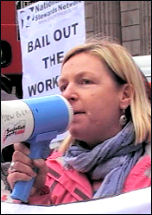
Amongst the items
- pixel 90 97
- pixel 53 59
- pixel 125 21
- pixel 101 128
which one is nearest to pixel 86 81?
pixel 90 97

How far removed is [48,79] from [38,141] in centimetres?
319

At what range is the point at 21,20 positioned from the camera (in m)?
4.66

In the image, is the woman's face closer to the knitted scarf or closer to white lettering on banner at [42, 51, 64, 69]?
the knitted scarf

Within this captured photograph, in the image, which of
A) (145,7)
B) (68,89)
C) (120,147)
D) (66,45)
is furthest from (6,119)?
(145,7)

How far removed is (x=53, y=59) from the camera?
13.9 ft

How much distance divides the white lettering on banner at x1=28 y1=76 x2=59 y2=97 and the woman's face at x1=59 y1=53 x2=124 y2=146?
2.69 metres

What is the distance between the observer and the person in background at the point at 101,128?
1.30 metres

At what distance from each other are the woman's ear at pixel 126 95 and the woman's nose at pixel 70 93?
167 mm

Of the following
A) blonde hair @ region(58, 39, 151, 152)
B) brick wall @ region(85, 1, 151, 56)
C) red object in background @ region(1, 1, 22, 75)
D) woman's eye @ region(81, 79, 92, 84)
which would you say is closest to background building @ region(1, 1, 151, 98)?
brick wall @ region(85, 1, 151, 56)

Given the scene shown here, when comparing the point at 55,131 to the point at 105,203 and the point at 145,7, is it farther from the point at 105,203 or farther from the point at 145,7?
the point at 145,7

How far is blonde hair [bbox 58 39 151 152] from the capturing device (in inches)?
55.5

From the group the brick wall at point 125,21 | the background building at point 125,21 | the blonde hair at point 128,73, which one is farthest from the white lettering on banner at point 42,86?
the brick wall at point 125,21

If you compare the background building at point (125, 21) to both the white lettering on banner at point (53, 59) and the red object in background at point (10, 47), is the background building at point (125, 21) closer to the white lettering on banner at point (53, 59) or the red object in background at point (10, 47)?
the red object in background at point (10, 47)

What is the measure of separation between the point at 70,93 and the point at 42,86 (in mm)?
2999
